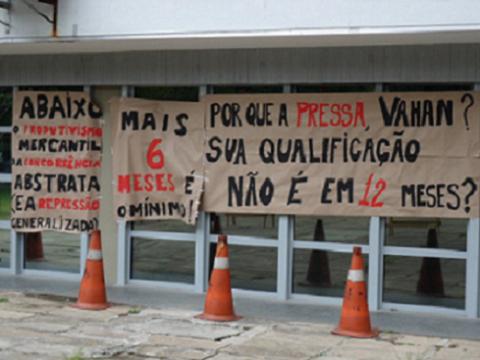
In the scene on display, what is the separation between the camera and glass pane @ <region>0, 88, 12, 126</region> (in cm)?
1289

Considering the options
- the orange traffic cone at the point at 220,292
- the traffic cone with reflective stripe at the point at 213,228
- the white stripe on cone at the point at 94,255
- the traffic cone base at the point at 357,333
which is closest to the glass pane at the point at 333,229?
the traffic cone with reflective stripe at the point at 213,228

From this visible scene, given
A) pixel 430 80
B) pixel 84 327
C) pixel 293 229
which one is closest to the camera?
pixel 84 327

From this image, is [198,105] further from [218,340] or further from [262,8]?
[218,340]

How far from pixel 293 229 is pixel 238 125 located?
4.61 ft

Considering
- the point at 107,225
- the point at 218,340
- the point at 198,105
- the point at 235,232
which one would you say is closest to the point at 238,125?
the point at 198,105

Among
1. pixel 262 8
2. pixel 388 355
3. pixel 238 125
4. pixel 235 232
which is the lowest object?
pixel 388 355

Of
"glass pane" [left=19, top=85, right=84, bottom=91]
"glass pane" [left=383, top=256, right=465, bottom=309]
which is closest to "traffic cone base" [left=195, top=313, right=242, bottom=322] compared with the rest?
"glass pane" [left=383, top=256, right=465, bottom=309]

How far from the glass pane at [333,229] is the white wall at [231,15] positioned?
239cm

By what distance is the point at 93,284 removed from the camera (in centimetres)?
1077

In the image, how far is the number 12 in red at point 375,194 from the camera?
10.8 m

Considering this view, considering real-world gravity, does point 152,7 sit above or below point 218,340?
above

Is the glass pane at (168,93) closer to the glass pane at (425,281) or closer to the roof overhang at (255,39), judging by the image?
the roof overhang at (255,39)

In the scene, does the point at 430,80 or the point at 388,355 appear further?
the point at 430,80

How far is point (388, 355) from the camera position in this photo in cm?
863
